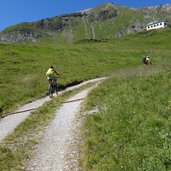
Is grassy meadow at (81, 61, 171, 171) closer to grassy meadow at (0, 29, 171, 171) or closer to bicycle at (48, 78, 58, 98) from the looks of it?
grassy meadow at (0, 29, 171, 171)

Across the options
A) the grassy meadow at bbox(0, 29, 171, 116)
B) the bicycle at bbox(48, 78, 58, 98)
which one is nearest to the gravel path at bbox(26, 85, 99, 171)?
the grassy meadow at bbox(0, 29, 171, 116)

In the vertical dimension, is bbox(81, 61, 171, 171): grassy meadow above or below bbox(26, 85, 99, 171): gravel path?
above

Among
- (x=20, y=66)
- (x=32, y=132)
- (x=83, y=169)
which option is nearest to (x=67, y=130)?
(x=32, y=132)

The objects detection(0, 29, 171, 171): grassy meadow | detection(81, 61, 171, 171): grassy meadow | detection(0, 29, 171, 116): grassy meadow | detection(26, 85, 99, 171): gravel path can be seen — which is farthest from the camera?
detection(0, 29, 171, 116): grassy meadow

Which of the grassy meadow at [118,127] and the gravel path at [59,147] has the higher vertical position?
the grassy meadow at [118,127]

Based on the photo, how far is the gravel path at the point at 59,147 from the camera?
14836mm

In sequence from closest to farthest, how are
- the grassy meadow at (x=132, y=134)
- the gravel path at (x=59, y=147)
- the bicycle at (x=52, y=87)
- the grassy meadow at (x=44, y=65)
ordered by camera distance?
the grassy meadow at (x=132, y=134) → the gravel path at (x=59, y=147) → the bicycle at (x=52, y=87) → the grassy meadow at (x=44, y=65)

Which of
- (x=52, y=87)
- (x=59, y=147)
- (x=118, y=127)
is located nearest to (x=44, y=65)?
(x=52, y=87)

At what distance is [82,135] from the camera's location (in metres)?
18.3

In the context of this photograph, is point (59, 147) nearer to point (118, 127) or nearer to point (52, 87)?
point (118, 127)

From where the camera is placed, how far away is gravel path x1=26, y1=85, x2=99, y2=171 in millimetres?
14836

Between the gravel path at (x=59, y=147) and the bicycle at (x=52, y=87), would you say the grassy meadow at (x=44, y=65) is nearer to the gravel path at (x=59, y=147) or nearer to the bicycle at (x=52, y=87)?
the bicycle at (x=52, y=87)

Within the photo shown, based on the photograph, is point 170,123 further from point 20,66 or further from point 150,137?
point 20,66

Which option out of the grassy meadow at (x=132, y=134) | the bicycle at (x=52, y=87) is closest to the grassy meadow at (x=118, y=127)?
the grassy meadow at (x=132, y=134)
